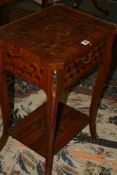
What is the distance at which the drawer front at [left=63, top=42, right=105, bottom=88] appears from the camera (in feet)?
3.52

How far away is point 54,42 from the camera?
1091 millimetres

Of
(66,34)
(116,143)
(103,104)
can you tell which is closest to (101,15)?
(103,104)

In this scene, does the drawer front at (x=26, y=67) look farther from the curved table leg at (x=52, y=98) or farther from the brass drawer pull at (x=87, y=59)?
the brass drawer pull at (x=87, y=59)

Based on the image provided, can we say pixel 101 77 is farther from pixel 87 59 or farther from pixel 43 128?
pixel 43 128

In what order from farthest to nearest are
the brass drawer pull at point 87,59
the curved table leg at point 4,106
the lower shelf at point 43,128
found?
the lower shelf at point 43,128 → the curved table leg at point 4,106 → the brass drawer pull at point 87,59

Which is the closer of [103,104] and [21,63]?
[21,63]

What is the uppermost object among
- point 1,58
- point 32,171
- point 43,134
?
point 1,58

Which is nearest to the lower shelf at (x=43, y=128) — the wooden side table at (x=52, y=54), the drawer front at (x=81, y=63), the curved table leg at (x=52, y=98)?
the wooden side table at (x=52, y=54)

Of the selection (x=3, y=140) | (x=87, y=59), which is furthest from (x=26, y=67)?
(x=3, y=140)

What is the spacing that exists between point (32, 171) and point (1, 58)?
0.59 m

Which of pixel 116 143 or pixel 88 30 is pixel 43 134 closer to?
pixel 116 143

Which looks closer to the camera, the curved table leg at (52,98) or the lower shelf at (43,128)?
the curved table leg at (52,98)

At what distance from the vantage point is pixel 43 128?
1.50 meters

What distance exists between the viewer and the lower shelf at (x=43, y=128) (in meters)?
1.42
